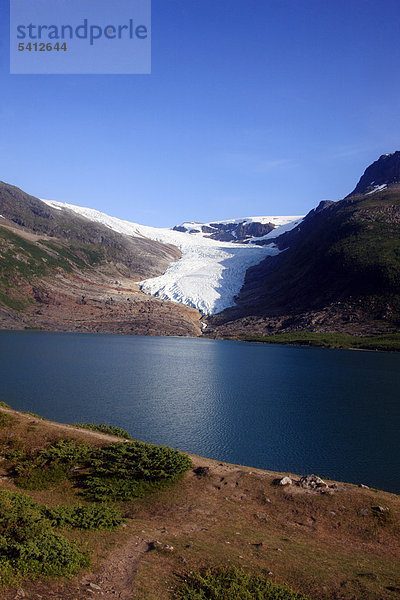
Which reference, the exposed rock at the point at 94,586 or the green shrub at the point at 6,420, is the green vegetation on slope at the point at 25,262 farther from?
the exposed rock at the point at 94,586

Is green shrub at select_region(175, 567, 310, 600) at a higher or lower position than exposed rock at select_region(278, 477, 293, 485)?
higher

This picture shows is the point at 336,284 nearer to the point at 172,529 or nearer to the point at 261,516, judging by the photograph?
the point at 261,516

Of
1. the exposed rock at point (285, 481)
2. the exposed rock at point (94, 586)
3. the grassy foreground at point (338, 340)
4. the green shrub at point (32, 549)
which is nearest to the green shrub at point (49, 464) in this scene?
the green shrub at point (32, 549)

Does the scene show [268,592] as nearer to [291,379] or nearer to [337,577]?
[337,577]

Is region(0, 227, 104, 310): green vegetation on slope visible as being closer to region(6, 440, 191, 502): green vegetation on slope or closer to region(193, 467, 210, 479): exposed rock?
region(6, 440, 191, 502): green vegetation on slope

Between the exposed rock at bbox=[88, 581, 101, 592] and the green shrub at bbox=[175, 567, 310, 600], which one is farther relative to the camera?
the green shrub at bbox=[175, 567, 310, 600]

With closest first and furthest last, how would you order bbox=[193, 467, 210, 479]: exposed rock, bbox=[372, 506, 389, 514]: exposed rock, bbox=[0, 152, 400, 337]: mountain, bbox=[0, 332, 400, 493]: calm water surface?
bbox=[372, 506, 389, 514]: exposed rock → bbox=[193, 467, 210, 479]: exposed rock → bbox=[0, 332, 400, 493]: calm water surface → bbox=[0, 152, 400, 337]: mountain

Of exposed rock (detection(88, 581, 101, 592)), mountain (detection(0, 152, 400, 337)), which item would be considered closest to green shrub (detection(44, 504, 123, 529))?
exposed rock (detection(88, 581, 101, 592))

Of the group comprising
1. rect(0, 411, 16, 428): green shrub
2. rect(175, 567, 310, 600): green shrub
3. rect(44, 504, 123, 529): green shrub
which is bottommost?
rect(0, 411, 16, 428): green shrub

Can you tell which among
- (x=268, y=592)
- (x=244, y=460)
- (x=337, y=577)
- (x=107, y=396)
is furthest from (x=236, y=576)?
(x=107, y=396)
